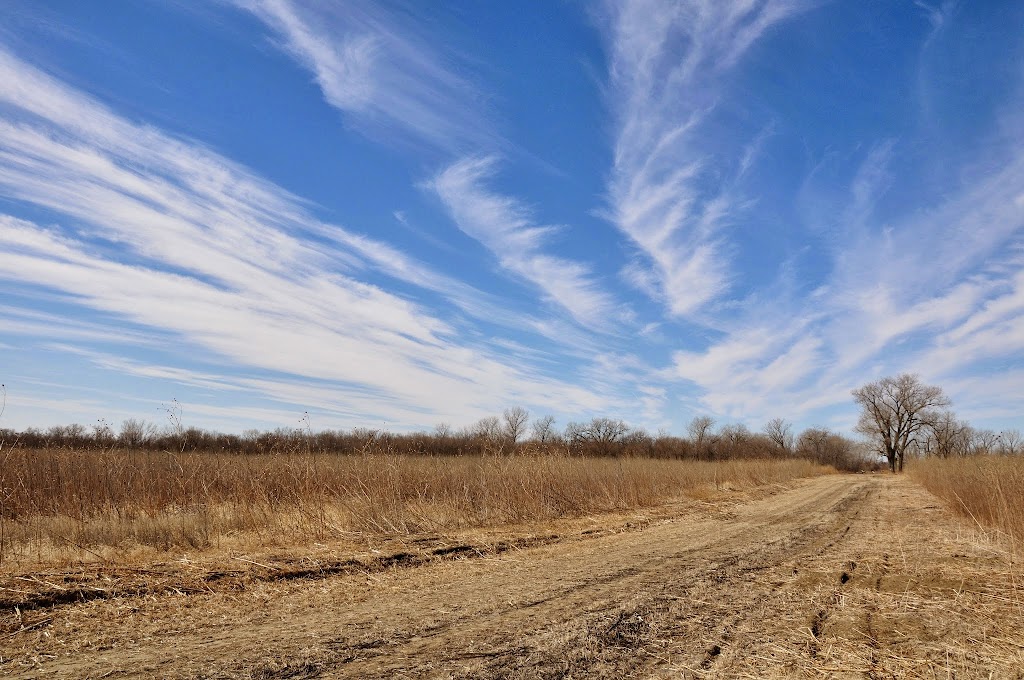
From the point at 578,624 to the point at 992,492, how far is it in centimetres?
1047

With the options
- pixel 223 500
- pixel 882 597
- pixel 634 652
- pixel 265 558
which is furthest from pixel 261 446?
pixel 882 597

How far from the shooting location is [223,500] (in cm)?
991

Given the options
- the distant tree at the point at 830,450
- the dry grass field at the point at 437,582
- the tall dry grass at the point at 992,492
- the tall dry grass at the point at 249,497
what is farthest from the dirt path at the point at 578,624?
the distant tree at the point at 830,450

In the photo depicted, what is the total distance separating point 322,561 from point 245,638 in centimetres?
295

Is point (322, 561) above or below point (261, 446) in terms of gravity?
below

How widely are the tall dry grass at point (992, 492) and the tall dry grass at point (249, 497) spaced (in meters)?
8.02

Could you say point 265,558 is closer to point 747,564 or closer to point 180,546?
point 180,546

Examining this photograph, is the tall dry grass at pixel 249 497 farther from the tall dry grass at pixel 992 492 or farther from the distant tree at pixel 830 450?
the distant tree at pixel 830 450

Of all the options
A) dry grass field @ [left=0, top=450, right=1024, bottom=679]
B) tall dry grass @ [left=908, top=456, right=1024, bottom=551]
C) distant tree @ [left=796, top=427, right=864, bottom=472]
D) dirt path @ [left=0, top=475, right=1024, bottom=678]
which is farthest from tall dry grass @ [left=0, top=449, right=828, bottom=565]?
distant tree @ [left=796, top=427, right=864, bottom=472]

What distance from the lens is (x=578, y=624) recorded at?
432cm

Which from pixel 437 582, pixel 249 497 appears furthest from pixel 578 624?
pixel 249 497

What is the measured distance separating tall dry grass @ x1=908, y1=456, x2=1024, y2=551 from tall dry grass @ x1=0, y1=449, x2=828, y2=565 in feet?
26.3

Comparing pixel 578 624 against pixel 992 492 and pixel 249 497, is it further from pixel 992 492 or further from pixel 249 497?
pixel 992 492

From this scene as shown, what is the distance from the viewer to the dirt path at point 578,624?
11.5 ft
